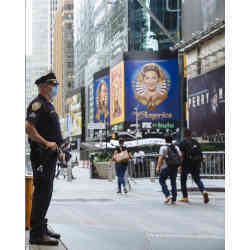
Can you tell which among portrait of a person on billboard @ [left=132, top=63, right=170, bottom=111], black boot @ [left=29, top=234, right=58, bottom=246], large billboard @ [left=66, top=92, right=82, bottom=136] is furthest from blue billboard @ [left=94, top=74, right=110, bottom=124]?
black boot @ [left=29, top=234, right=58, bottom=246]

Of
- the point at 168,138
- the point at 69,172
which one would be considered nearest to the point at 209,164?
the point at 168,138

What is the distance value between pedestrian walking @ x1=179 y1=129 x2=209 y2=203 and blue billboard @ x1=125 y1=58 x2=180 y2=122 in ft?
0.97

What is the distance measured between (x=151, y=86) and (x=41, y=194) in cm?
133

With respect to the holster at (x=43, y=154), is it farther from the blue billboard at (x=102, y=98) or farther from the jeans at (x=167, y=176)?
the jeans at (x=167, y=176)

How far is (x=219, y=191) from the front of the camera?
17.2 ft

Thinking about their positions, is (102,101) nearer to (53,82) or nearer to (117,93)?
(117,93)

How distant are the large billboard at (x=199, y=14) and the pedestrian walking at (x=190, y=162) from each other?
91 centimetres

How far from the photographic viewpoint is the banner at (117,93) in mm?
5164

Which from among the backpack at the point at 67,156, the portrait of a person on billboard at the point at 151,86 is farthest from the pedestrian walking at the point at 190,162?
the backpack at the point at 67,156

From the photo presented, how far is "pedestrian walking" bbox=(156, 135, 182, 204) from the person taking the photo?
5.08 m

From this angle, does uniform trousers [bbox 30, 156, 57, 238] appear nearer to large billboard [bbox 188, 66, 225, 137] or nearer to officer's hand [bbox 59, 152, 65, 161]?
officer's hand [bbox 59, 152, 65, 161]
